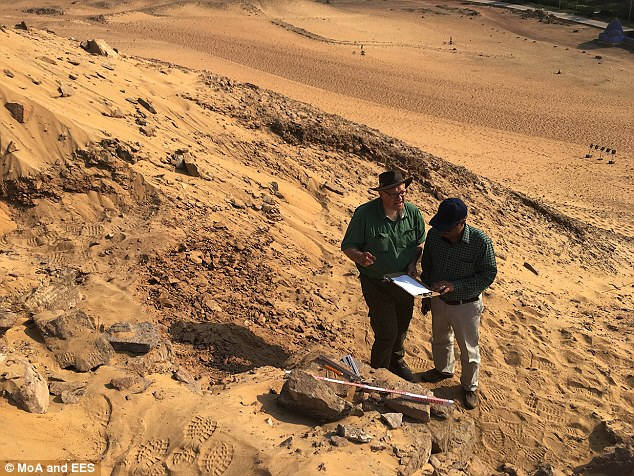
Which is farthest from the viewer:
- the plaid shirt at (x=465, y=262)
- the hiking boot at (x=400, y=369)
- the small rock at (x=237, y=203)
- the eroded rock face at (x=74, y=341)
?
the small rock at (x=237, y=203)

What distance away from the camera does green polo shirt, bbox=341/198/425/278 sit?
4484mm

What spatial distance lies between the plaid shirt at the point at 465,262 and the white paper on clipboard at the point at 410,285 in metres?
0.27

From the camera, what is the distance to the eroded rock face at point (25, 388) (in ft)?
12.0

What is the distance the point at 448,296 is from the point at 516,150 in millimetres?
14303

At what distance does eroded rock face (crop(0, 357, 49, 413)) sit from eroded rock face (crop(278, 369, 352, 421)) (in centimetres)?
147

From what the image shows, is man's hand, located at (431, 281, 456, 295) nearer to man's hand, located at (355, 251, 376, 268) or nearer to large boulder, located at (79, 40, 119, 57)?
man's hand, located at (355, 251, 376, 268)

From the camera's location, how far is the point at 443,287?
14.8ft

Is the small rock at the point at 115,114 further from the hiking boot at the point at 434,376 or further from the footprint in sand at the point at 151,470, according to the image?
the footprint in sand at the point at 151,470

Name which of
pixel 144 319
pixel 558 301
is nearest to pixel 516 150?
pixel 558 301

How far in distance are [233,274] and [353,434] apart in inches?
97.8

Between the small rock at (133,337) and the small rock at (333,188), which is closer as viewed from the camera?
the small rock at (133,337)

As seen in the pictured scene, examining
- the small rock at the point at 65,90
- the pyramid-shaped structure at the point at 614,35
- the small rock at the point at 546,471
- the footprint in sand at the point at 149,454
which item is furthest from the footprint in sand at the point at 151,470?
the pyramid-shaped structure at the point at 614,35

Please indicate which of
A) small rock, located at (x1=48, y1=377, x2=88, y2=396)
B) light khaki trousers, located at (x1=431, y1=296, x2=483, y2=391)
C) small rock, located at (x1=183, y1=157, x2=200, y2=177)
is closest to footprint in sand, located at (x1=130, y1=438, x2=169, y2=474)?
small rock, located at (x1=48, y1=377, x2=88, y2=396)

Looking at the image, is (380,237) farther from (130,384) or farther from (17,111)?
(17,111)
